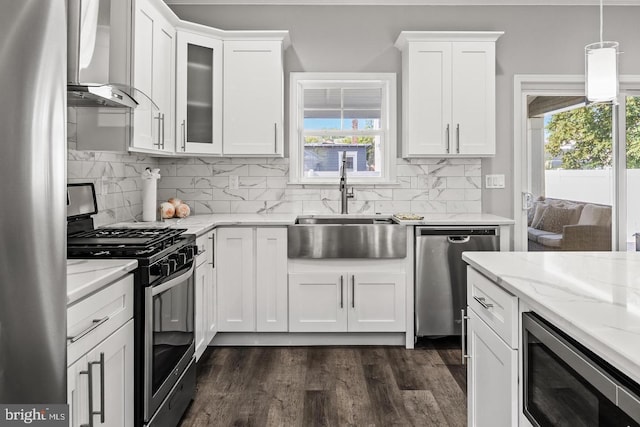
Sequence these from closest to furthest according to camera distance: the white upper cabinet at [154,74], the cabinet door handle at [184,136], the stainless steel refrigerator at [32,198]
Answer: the stainless steel refrigerator at [32,198] < the white upper cabinet at [154,74] < the cabinet door handle at [184,136]

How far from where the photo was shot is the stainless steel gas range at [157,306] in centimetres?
179

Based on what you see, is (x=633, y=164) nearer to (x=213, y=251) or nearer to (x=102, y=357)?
(x=213, y=251)

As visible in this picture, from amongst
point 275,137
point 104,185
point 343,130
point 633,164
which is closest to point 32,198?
point 104,185

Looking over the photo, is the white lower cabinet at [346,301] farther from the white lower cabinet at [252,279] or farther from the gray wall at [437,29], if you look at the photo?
the gray wall at [437,29]

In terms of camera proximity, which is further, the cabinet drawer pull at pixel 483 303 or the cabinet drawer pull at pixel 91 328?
the cabinet drawer pull at pixel 483 303

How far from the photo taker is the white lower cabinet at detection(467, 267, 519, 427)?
1.36 metres

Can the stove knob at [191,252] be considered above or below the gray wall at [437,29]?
below

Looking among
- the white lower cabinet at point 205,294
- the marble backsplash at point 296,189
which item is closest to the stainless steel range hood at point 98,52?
the white lower cabinet at point 205,294

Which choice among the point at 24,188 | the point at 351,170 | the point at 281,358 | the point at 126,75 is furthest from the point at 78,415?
the point at 351,170

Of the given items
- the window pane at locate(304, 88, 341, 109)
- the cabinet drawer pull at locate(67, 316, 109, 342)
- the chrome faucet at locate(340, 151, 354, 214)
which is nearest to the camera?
the cabinet drawer pull at locate(67, 316, 109, 342)

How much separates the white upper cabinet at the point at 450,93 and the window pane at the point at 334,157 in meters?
0.51

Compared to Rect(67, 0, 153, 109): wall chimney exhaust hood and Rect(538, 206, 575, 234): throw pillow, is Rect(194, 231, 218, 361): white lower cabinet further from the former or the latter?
Rect(538, 206, 575, 234): throw pillow

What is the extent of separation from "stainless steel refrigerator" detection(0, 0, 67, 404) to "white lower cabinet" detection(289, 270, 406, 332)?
8.48 feet

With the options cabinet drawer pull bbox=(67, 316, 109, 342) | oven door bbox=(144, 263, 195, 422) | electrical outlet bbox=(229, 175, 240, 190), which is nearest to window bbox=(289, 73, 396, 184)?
electrical outlet bbox=(229, 175, 240, 190)
